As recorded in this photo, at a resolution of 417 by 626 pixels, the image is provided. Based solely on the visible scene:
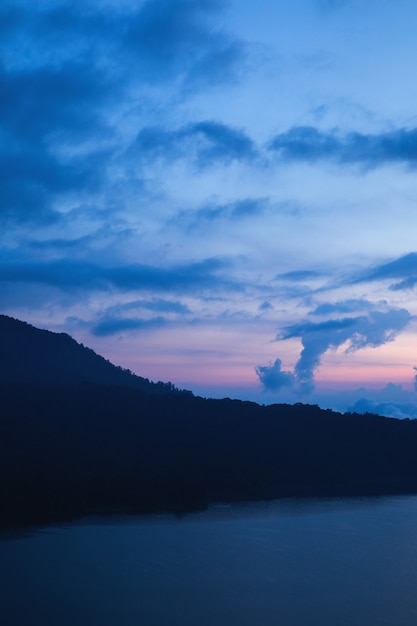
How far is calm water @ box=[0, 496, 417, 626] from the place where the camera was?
21859mm

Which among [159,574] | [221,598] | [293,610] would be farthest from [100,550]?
[293,610]

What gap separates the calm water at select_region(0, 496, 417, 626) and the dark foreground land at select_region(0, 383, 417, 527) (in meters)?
5.62

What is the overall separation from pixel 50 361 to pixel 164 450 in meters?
31.3

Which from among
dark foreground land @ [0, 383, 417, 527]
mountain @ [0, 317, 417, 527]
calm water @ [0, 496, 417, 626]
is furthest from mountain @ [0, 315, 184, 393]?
calm water @ [0, 496, 417, 626]

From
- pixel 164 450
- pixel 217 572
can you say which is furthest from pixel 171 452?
pixel 217 572

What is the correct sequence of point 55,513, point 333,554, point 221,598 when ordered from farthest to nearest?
point 55,513
point 333,554
point 221,598

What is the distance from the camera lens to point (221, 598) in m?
23.6

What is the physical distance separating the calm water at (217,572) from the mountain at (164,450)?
549 cm

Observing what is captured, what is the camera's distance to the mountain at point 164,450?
142ft

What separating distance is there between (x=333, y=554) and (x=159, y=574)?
352 inches

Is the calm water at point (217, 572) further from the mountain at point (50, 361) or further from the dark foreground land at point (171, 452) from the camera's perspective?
the mountain at point (50, 361)

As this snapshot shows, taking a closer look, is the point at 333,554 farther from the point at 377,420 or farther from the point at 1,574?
the point at 377,420

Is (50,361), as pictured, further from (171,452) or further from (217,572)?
(217,572)

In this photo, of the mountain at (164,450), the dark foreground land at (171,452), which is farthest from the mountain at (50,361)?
the dark foreground land at (171,452)
